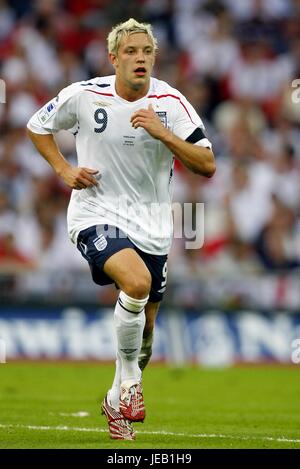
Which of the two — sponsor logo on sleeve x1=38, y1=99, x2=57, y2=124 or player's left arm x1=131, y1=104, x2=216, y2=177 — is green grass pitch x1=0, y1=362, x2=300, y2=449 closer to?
player's left arm x1=131, y1=104, x2=216, y2=177

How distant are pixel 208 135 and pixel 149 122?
10.8 meters

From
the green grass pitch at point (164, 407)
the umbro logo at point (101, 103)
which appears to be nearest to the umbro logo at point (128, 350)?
the green grass pitch at point (164, 407)

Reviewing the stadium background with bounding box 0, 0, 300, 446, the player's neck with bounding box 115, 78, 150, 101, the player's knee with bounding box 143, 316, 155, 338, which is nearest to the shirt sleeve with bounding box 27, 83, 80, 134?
the player's neck with bounding box 115, 78, 150, 101

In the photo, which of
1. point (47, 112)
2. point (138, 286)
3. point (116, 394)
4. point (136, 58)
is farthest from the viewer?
point (47, 112)

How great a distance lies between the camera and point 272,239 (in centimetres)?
1709

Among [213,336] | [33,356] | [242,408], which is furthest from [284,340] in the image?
[242,408]

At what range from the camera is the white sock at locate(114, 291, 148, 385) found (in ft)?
27.0

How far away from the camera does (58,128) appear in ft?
29.3

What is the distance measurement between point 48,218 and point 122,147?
9.00 metres

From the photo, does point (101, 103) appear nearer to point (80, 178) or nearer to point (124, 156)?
point (124, 156)

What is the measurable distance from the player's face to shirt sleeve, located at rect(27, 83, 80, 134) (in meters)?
0.44

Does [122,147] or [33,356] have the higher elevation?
[122,147]

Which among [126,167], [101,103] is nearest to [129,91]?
[101,103]
